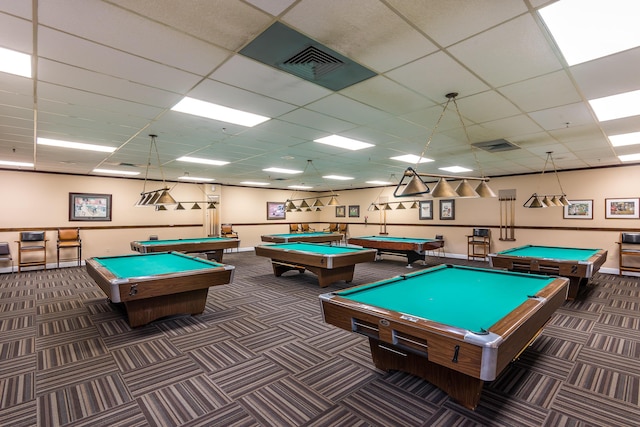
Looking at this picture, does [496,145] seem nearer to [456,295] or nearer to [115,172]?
[456,295]

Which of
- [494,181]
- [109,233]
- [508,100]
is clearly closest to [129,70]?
[508,100]

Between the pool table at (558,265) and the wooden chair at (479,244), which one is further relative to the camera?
the wooden chair at (479,244)

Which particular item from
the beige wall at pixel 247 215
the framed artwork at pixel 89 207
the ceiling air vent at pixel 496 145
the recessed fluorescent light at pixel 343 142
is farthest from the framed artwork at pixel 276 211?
the ceiling air vent at pixel 496 145

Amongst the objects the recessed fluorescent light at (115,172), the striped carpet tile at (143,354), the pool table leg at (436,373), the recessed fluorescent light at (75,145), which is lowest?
the striped carpet tile at (143,354)

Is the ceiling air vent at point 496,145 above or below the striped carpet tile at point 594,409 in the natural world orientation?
above

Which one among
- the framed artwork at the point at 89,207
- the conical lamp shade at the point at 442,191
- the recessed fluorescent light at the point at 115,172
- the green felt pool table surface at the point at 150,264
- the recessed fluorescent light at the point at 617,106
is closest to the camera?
the conical lamp shade at the point at 442,191

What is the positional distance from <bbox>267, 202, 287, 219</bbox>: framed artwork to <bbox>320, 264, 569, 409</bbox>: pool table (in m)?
10.00

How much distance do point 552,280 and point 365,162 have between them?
441 cm

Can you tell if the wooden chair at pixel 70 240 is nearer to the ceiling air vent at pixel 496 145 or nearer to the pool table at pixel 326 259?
the pool table at pixel 326 259

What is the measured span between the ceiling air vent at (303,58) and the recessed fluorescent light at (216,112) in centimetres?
123

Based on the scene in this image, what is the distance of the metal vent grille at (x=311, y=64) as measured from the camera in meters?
2.36

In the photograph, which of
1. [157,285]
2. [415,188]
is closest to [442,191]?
[415,188]

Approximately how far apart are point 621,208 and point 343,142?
702cm

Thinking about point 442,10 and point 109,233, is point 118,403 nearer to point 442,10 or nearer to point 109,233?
point 442,10
